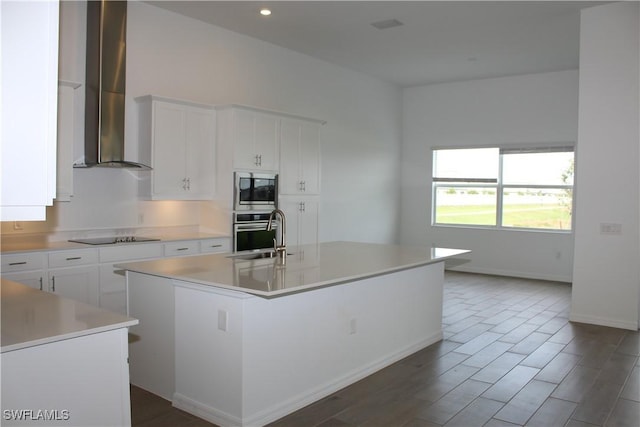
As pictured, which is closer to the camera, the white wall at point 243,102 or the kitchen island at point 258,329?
the kitchen island at point 258,329

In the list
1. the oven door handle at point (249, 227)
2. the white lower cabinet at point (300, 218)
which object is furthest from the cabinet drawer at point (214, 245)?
the white lower cabinet at point (300, 218)

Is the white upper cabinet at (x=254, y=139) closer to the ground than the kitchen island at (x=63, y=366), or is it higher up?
higher up

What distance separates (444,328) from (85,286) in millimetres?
3411

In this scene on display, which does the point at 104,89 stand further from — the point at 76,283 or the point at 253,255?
the point at 253,255

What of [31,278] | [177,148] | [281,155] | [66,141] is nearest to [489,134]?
[281,155]

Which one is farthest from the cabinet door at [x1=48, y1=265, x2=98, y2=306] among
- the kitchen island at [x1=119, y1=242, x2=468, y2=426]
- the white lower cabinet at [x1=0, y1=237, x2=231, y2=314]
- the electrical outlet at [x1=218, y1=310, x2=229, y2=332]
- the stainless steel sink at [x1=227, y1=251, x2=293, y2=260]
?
the electrical outlet at [x1=218, y1=310, x2=229, y2=332]

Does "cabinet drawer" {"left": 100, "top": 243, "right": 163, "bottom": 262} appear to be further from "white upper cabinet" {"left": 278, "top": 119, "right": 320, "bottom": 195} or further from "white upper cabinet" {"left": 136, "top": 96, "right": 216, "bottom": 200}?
"white upper cabinet" {"left": 278, "top": 119, "right": 320, "bottom": 195}

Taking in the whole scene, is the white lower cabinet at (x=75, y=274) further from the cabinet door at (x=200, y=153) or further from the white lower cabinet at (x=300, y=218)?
the white lower cabinet at (x=300, y=218)

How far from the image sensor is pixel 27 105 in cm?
94

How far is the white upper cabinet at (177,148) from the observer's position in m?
5.05

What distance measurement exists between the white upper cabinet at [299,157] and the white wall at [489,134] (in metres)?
3.26

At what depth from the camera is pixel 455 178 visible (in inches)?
358

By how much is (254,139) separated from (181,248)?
1.53 meters

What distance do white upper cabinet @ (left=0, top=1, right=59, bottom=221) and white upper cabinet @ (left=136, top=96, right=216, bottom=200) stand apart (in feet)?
13.9
